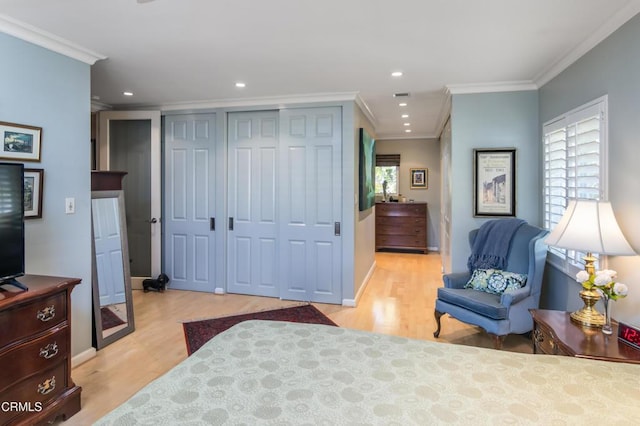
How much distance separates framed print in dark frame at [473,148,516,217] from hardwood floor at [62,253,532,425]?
124cm

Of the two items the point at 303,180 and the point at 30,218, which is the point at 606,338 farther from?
the point at 30,218

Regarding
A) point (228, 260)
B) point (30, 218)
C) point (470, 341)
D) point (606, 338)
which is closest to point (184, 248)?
point (228, 260)

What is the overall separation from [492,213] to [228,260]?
3147 mm

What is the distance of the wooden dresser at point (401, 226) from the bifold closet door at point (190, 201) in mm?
4017

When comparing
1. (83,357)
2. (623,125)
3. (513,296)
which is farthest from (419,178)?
(83,357)

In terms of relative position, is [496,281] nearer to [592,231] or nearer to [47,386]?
[592,231]

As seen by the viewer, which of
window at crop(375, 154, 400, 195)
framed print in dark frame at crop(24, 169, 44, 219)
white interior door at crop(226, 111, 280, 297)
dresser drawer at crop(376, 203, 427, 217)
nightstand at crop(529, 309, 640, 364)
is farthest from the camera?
window at crop(375, 154, 400, 195)

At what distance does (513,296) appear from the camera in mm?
2758

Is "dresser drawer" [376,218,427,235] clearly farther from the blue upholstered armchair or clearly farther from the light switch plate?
the light switch plate

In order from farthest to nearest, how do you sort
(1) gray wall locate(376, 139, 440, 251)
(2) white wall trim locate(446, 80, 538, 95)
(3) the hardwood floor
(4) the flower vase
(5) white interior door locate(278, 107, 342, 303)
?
1. (1) gray wall locate(376, 139, 440, 251)
2. (5) white interior door locate(278, 107, 342, 303)
3. (2) white wall trim locate(446, 80, 538, 95)
4. (3) the hardwood floor
5. (4) the flower vase

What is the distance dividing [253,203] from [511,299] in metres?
2.99

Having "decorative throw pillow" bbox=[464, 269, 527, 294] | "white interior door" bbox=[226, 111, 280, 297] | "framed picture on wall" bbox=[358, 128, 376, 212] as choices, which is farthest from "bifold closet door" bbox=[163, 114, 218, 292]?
"decorative throw pillow" bbox=[464, 269, 527, 294]

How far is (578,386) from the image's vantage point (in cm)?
120

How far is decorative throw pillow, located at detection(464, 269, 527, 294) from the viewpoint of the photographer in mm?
2998
